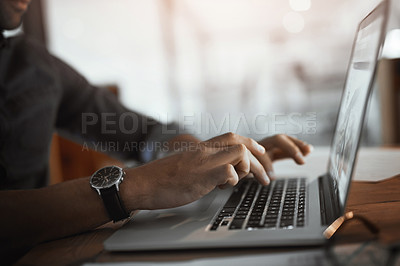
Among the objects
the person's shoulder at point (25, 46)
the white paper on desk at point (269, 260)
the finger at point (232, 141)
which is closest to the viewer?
the white paper on desk at point (269, 260)

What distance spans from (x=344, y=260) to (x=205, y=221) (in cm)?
20

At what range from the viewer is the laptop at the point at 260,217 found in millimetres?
453

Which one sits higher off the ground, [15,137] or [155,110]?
[15,137]

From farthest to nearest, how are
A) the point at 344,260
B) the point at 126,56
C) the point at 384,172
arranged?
the point at 126,56
the point at 384,172
the point at 344,260

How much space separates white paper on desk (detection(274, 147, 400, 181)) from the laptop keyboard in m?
0.13

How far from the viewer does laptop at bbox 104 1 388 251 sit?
0.45m

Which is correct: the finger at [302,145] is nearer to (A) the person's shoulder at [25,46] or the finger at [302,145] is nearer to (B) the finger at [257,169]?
(B) the finger at [257,169]

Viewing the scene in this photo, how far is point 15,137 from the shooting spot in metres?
0.98

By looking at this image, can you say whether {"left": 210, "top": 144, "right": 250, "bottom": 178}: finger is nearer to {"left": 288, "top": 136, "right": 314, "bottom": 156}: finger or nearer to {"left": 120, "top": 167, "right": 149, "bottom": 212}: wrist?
{"left": 120, "top": 167, "right": 149, "bottom": 212}: wrist

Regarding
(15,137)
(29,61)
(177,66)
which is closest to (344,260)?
(15,137)

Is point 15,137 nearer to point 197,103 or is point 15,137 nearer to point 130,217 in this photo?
point 130,217

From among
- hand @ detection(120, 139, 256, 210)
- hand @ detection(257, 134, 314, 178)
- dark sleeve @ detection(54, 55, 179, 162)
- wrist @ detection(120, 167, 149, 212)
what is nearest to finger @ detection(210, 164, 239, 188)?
hand @ detection(120, 139, 256, 210)

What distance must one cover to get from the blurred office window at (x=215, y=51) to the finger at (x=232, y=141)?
8.99 feet

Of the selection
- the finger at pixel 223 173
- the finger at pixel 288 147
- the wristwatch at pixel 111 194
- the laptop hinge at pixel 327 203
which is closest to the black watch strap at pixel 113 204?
the wristwatch at pixel 111 194
